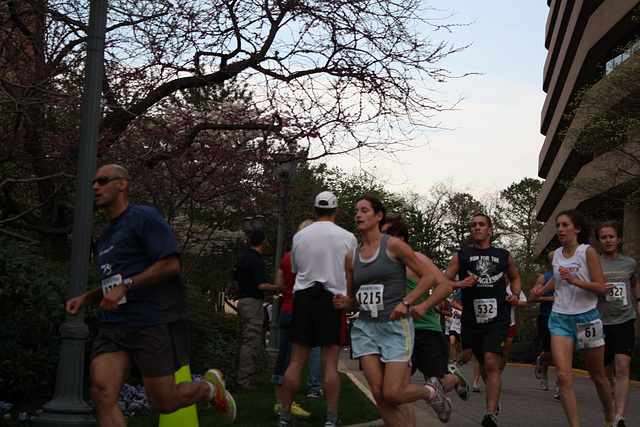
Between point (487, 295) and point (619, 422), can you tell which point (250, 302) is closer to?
point (487, 295)

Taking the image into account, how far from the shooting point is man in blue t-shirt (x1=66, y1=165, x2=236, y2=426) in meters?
5.01

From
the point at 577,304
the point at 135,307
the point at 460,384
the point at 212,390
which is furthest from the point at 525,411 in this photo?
the point at 135,307

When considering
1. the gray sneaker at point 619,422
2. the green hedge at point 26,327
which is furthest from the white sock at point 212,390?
the gray sneaker at point 619,422

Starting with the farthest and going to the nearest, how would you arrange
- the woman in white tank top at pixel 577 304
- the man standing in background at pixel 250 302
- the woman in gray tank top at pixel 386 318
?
1. the man standing in background at pixel 250 302
2. the woman in white tank top at pixel 577 304
3. the woman in gray tank top at pixel 386 318

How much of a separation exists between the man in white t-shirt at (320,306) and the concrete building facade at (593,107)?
45.8ft

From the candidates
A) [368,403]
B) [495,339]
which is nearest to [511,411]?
[368,403]

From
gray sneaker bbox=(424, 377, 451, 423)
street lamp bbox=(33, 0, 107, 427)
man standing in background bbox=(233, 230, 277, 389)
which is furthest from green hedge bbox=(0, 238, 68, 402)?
gray sneaker bbox=(424, 377, 451, 423)

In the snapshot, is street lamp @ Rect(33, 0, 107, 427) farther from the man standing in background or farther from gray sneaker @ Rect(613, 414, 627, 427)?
gray sneaker @ Rect(613, 414, 627, 427)

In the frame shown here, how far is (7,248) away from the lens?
8062mm

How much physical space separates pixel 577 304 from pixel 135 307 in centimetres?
453

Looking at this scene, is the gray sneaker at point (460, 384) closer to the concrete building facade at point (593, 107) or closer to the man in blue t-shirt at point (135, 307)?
the man in blue t-shirt at point (135, 307)

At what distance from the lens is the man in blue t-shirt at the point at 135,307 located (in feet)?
16.4

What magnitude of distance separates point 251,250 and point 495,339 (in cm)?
374

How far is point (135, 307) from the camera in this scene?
510cm
